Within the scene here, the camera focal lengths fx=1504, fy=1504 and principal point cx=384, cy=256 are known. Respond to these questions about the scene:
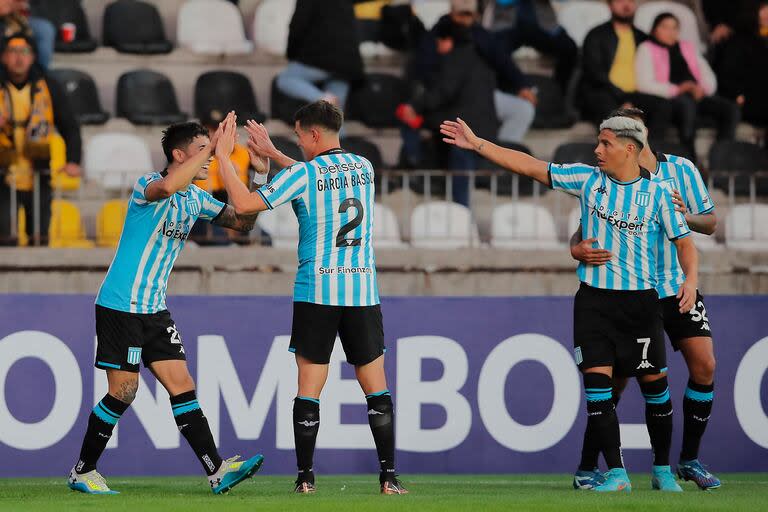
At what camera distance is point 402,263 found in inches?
472

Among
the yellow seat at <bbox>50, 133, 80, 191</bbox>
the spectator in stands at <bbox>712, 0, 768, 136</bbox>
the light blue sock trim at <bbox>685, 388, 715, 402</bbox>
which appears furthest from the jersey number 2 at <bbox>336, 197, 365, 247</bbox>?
the spectator in stands at <bbox>712, 0, 768, 136</bbox>

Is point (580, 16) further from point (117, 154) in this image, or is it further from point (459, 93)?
point (117, 154)

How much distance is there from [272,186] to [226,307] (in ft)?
8.90

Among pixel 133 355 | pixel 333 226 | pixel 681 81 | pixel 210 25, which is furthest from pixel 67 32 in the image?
pixel 333 226

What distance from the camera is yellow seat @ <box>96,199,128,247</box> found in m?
12.1

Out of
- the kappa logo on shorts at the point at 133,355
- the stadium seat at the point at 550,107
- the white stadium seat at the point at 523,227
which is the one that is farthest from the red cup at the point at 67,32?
the kappa logo on shorts at the point at 133,355

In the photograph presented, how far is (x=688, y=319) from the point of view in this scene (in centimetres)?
877

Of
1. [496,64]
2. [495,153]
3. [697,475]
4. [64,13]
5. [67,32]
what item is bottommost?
[697,475]

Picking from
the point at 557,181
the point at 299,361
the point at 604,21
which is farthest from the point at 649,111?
the point at 299,361

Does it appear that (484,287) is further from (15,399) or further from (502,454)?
(15,399)

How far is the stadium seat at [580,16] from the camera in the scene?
15711mm

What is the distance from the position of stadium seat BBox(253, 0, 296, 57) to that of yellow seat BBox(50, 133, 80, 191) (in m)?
2.60

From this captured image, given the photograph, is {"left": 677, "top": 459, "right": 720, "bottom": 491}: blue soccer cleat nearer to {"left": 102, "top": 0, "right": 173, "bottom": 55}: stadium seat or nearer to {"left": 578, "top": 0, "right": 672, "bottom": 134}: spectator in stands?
{"left": 578, "top": 0, "right": 672, "bottom": 134}: spectator in stands

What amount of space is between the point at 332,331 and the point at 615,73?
23.1 ft
